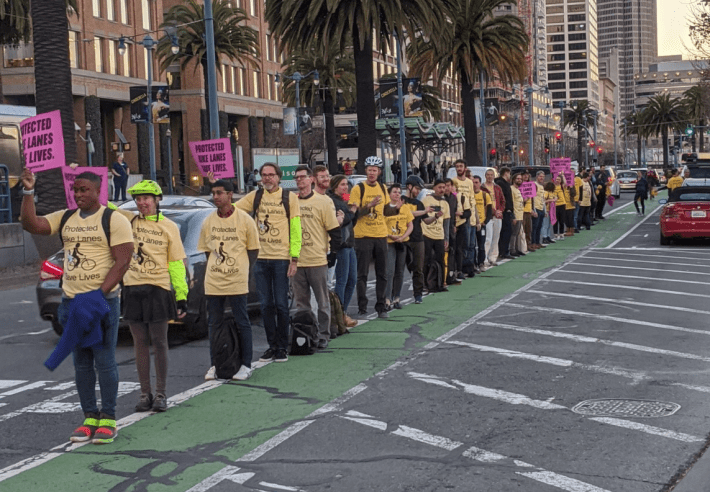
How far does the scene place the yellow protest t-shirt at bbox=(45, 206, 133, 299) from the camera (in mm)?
7398

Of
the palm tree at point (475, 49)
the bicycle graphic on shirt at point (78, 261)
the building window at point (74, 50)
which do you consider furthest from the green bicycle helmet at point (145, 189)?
the building window at point (74, 50)

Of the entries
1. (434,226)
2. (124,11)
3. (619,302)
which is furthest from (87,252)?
(124,11)

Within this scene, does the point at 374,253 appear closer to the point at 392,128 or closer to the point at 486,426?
the point at 486,426

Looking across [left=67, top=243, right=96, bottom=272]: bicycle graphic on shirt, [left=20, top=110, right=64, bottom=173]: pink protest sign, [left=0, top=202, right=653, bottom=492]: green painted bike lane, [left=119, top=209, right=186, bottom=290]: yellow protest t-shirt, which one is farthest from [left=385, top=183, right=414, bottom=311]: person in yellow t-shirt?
[left=67, top=243, right=96, bottom=272]: bicycle graphic on shirt

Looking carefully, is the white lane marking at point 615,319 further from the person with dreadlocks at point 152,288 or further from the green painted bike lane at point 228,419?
the person with dreadlocks at point 152,288

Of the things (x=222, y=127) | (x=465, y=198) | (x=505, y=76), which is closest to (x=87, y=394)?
(x=465, y=198)

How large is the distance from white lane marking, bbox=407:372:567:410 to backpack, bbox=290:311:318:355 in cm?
176

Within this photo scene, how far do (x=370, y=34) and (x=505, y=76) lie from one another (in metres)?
17.6

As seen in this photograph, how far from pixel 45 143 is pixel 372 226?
4367 mm

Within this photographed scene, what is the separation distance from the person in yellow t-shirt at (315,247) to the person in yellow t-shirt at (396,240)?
2.81 meters

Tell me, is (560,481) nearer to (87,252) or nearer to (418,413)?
(418,413)

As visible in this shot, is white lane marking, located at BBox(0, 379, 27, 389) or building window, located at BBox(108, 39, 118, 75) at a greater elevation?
building window, located at BBox(108, 39, 118, 75)

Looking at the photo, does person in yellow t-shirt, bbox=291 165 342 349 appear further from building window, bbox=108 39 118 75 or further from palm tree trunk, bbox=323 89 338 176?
building window, bbox=108 39 118 75

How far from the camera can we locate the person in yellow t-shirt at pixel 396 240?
14336mm
